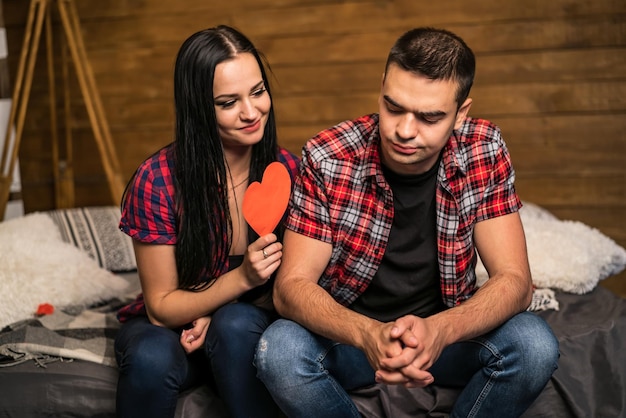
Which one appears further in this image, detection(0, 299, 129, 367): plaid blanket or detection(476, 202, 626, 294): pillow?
detection(476, 202, 626, 294): pillow

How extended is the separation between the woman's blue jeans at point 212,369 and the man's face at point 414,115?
494mm

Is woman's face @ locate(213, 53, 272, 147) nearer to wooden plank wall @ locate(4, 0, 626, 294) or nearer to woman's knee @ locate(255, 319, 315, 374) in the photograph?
woman's knee @ locate(255, 319, 315, 374)

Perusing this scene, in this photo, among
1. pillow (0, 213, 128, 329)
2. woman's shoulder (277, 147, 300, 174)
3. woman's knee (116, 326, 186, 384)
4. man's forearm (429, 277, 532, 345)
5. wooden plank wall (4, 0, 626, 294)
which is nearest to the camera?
man's forearm (429, 277, 532, 345)

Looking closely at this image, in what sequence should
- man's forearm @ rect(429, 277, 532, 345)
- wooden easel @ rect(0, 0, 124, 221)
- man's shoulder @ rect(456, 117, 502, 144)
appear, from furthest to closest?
wooden easel @ rect(0, 0, 124, 221) < man's shoulder @ rect(456, 117, 502, 144) < man's forearm @ rect(429, 277, 532, 345)

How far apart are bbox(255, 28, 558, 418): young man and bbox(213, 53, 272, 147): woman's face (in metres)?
0.15

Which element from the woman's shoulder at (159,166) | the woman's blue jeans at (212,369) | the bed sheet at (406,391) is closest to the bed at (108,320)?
the bed sheet at (406,391)

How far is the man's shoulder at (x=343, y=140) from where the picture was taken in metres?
1.78

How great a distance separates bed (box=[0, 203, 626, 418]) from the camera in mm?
1823

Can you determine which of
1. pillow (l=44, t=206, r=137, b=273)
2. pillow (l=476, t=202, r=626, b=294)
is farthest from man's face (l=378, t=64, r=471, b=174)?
pillow (l=44, t=206, r=137, b=273)

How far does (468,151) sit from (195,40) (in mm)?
669

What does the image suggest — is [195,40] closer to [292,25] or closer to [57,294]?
[57,294]

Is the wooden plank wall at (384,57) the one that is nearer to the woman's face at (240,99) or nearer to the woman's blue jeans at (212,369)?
the woman's face at (240,99)

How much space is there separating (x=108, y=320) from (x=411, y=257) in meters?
0.97

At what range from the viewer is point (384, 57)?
123 inches
